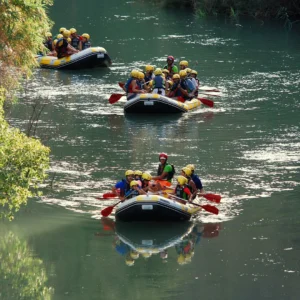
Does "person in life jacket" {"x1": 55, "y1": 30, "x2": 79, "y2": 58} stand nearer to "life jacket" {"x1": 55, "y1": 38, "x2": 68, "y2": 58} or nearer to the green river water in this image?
"life jacket" {"x1": 55, "y1": 38, "x2": 68, "y2": 58}

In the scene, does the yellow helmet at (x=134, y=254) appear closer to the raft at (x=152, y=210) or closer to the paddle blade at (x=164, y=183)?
the raft at (x=152, y=210)

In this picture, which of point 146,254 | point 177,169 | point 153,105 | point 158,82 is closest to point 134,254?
point 146,254

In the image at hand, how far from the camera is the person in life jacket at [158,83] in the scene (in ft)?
105

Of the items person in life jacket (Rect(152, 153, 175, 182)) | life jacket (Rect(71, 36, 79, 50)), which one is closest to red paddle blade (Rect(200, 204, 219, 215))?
person in life jacket (Rect(152, 153, 175, 182))

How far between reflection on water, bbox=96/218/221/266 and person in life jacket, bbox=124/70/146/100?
1036cm

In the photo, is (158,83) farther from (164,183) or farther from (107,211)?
(107,211)

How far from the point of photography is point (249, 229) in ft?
71.4

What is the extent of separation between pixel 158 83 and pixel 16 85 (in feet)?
27.5

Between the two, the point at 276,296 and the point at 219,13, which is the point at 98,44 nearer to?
the point at 219,13

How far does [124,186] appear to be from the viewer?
22719 millimetres

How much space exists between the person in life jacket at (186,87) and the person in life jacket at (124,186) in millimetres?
10132

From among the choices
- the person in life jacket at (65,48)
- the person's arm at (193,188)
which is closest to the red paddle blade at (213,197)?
the person's arm at (193,188)

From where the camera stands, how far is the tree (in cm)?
1683

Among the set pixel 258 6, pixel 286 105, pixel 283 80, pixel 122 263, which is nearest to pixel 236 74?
pixel 283 80
